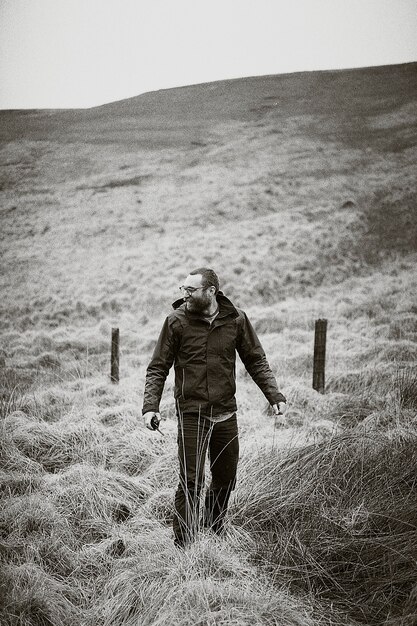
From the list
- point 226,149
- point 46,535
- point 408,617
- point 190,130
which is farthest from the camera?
point 190,130

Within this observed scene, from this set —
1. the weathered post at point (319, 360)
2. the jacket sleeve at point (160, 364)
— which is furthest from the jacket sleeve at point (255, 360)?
the weathered post at point (319, 360)

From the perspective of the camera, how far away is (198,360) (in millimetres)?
3602

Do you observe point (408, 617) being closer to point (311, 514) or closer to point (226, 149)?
point (311, 514)

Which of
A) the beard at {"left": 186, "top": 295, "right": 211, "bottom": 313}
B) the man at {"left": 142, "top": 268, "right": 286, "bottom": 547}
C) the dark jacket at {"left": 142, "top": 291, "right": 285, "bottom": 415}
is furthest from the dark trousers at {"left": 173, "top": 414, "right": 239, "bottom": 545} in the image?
the beard at {"left": 186, "top": 295, "right": 211, "bottom": 313}

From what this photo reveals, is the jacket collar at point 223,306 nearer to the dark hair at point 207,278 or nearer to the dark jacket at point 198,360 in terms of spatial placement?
the dark jacket at point 198,360

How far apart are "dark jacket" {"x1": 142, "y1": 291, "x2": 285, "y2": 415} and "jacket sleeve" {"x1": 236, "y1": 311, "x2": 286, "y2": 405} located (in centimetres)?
3

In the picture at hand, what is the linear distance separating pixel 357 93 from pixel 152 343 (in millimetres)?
26774

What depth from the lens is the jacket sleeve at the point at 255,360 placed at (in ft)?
12.4

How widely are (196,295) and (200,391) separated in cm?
62

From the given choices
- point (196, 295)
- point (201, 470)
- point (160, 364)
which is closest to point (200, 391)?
point (160, 364)

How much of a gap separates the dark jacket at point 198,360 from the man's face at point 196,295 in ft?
0.24

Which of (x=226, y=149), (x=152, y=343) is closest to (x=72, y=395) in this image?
(x=152, y=343)

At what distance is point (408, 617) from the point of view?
2.83 m

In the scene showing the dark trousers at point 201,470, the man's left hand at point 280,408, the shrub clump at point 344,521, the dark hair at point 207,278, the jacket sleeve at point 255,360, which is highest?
the dark hair at point 207,278
